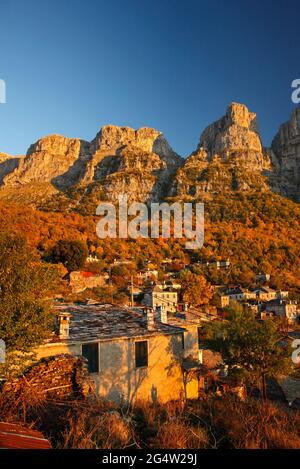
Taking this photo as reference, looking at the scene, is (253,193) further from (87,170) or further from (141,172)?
(87,170)

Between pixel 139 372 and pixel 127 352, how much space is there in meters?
0.86

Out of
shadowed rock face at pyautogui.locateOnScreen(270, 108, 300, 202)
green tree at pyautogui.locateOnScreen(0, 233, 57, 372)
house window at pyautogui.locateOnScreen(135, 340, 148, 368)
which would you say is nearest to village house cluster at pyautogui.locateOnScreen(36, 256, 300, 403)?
house window at pyautogui.locateOnScreen(135, 340, 148, 368)

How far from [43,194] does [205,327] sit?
99575mm

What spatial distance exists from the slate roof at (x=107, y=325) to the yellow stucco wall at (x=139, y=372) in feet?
0.69

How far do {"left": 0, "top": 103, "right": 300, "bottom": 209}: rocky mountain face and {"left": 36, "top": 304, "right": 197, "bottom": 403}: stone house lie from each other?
3146 inches

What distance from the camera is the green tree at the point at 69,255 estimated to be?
4247 cm

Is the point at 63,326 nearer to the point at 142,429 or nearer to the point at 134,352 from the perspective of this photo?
the point at 134,352

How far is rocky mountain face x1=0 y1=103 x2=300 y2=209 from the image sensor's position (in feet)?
327

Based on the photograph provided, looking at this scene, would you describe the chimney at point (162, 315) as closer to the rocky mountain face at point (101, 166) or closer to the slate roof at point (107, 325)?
the slate roof at point (107, 325)

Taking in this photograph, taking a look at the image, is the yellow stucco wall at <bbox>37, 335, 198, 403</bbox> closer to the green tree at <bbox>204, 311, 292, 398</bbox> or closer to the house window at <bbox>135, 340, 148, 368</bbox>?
the house window at <bbox>135, 340, 148, 368</bbox>

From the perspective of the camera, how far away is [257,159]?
11525 cm

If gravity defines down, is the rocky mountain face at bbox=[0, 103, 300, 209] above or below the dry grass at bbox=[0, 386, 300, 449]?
above

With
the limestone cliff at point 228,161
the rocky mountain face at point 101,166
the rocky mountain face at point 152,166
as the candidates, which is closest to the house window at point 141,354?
the rocky mountain face at point 152,166
